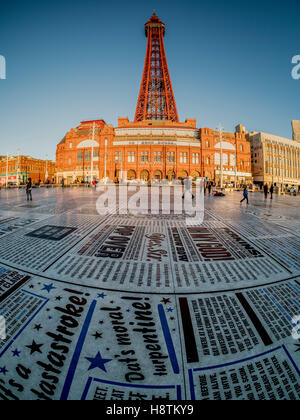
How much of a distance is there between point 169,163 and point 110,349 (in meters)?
53.9

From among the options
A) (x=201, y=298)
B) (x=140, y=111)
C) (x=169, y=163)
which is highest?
(x=140, y=111)

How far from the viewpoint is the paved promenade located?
1333mm

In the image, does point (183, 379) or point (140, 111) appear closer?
point (183, 379)

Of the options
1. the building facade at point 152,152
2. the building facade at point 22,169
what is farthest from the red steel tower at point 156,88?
the building facade at point 22,169

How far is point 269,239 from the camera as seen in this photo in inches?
178

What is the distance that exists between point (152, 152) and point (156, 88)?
31947 millimetres

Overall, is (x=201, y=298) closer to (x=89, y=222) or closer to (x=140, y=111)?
(x=89, y=222)

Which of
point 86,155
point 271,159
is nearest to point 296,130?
point 271,159

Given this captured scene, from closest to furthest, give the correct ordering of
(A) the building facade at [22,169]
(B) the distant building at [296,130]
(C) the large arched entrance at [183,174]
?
1. (C) the large arched entrance at [183,174]
2. (A) the building facade at [22,169]
3. (B) the distant building at [296,130]

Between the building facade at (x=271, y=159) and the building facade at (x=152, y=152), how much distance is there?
4.13 meters

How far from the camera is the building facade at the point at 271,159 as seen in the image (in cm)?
6157

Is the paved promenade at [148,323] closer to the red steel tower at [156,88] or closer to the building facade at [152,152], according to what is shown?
the building facade at [152,152]
